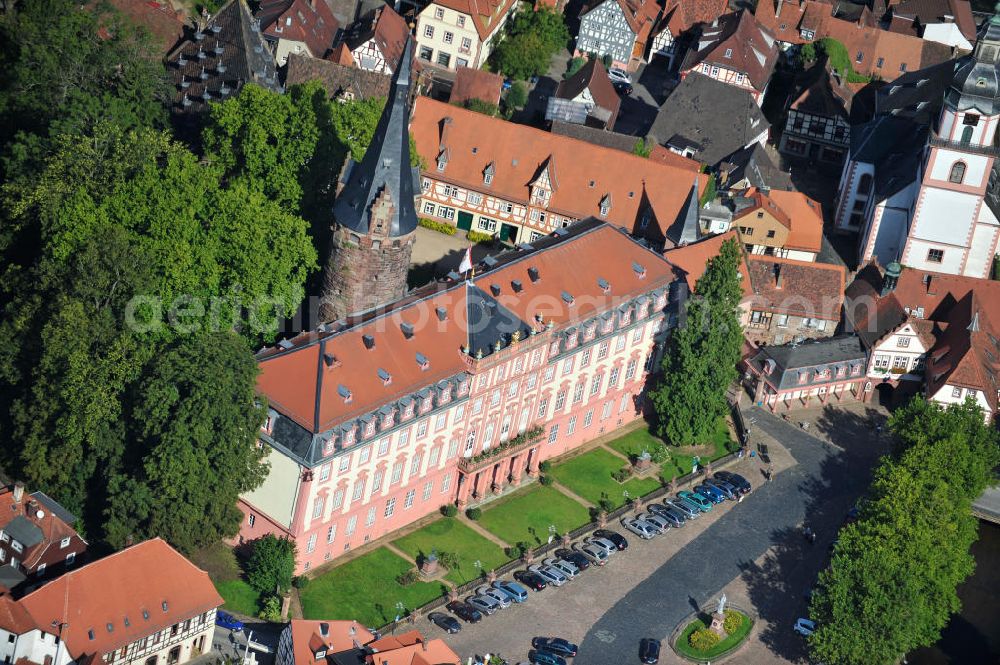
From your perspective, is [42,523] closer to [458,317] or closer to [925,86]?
[458,317]

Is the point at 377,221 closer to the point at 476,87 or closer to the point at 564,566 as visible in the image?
the point at 564,566

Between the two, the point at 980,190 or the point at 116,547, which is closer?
the point at 116,547

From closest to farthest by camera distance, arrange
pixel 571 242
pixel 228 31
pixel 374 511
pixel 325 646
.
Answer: pixel 325 646 < pixel 374 511 < pixel 571 242 < pixel 228 31

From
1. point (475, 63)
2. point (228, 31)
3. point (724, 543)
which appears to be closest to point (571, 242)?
point (724, 543)

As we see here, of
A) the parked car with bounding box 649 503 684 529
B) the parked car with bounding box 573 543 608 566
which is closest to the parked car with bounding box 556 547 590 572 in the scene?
the parked car with bounding box 573 543 608 566

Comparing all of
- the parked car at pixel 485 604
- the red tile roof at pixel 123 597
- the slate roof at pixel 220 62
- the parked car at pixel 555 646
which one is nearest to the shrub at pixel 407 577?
the parked car at pixel 485 604
